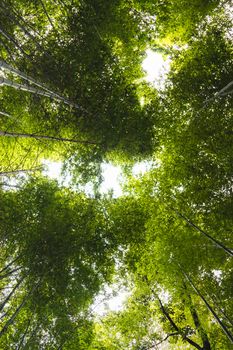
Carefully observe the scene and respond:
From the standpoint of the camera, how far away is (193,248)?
390 inches

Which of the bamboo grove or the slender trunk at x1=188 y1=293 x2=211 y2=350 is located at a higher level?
the bamboo grove

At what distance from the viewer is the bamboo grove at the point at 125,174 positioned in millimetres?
9867

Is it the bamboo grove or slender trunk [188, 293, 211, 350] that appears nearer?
the bamboo grove

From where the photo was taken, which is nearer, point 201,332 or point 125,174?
point 201,332

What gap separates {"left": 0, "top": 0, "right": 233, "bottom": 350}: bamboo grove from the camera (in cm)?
987

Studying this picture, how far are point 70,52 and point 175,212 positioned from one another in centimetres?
745

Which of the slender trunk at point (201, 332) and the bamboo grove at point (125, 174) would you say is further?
the slender trunk at point (201, 332)

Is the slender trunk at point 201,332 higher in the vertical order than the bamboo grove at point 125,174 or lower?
lower

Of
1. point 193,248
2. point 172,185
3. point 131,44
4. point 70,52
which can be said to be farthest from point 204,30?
point 193,248

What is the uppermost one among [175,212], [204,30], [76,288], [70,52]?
[204,30]

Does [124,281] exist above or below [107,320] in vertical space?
above

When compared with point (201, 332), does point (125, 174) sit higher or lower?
higher

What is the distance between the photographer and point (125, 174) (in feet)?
43.6

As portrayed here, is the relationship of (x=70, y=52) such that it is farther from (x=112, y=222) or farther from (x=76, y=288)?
(x=76, y=288)
